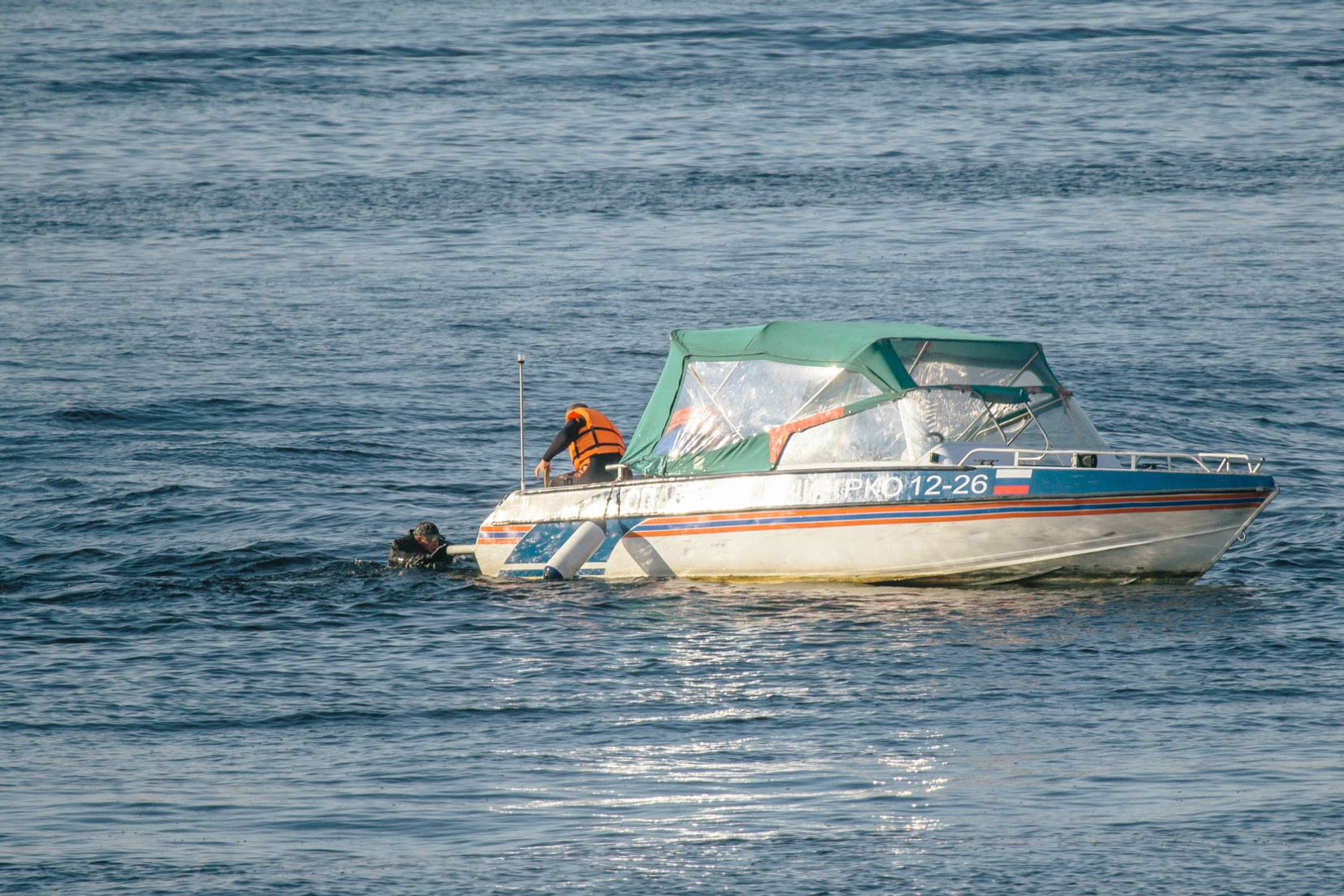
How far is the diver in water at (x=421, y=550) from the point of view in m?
17.5

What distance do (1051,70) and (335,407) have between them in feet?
104

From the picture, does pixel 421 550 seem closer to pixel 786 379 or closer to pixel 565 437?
pixel 565 437

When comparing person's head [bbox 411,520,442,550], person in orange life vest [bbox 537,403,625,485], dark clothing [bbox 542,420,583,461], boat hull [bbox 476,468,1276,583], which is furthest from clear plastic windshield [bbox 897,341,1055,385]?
person's head [bbox 411,520,442,550]

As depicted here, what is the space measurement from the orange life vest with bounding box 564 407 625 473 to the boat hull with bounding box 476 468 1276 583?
0.67m

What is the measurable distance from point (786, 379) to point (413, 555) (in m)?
4.41

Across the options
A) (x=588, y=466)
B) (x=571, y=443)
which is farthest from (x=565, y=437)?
(x=588, y=466)

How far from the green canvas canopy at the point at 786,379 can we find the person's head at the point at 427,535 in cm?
222

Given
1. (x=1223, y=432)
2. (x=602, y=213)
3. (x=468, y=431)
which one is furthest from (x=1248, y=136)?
(x=468, y=431)

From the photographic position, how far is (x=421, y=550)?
17.6 metres

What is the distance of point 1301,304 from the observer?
94.9 feet

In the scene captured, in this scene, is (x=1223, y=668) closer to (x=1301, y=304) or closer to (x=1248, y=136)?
(x=1301, y=304)

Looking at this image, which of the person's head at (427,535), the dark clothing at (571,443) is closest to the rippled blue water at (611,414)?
the person's head at (427,535)

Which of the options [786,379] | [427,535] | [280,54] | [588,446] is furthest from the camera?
[280,54]

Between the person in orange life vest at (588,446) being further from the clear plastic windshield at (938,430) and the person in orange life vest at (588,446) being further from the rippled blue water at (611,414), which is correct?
the clear plastic windshield at (938,430)
